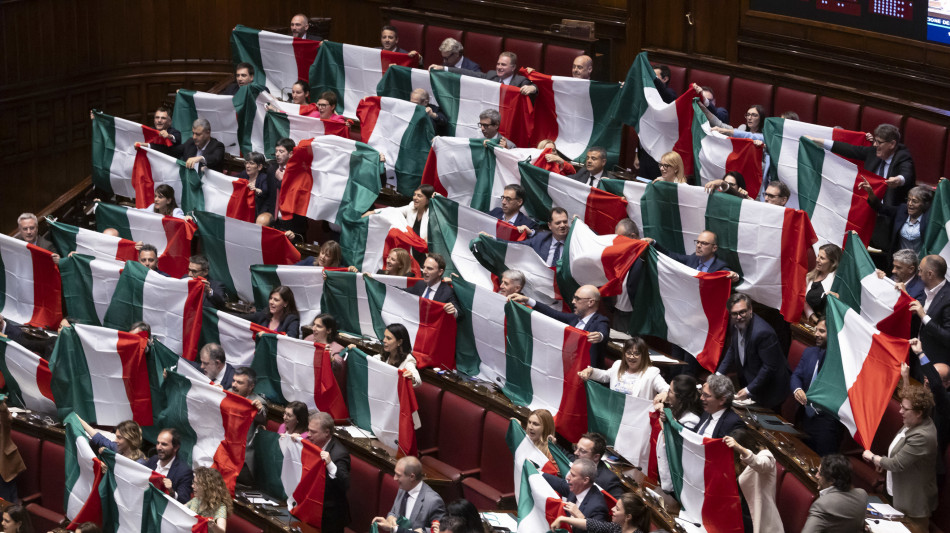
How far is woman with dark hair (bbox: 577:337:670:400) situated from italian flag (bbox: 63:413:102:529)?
9.76ft

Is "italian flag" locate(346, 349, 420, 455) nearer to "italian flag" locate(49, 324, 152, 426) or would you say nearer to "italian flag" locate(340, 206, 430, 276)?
"italian flag" locate(340, 206, 430, 276)

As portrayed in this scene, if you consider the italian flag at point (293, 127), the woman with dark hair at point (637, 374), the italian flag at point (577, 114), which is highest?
the italian flag at point (577, 114)

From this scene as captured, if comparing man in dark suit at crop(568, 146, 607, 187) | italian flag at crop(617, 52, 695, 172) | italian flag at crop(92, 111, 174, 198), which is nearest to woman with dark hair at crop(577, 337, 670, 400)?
man in dark suit at crop(568, 146, 607, 187)

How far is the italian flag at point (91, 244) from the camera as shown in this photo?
9.34 m

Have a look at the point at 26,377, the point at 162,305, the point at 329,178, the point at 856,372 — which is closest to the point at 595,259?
the point at 856,372

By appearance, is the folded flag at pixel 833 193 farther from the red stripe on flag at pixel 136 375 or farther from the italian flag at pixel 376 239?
the red stripe on flag at pixel 136 375

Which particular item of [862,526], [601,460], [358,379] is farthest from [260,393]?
[862,526]

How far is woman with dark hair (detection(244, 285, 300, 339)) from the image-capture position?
818cm

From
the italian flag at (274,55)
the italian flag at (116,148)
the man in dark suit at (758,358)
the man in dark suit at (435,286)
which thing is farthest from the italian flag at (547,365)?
the italian flag at (274,55)

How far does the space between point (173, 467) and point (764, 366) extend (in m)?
3.34

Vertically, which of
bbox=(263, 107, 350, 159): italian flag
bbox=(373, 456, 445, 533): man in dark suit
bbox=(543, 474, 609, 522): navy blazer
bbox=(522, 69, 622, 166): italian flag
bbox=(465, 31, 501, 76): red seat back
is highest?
bbox=(465, 31, 501, 76): red seat back

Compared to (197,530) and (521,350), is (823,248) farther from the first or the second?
(197,530)

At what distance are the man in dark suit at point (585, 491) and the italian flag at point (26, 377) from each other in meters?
3.98

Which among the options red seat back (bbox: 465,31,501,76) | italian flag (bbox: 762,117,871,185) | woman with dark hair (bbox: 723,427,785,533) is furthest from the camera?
red seat back (bbox: 465,31,501,76)
